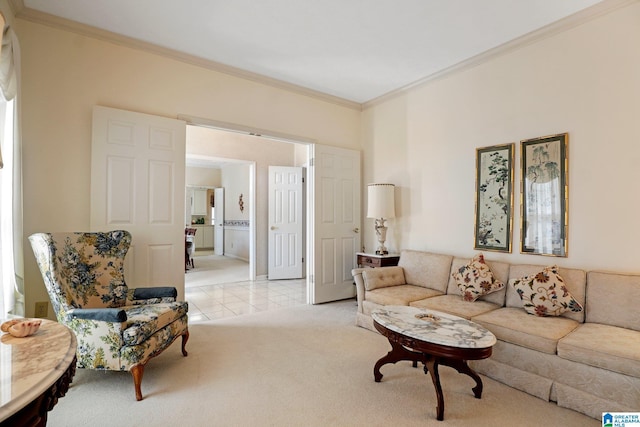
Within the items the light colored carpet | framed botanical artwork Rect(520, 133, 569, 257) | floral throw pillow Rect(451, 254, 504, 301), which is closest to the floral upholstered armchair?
the light colored carpet

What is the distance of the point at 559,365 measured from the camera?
79.1 inches

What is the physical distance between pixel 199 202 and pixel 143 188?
21.8 feet

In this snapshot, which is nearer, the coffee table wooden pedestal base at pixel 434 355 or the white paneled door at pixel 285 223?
the coffee table wooden pedestal base at pixel 434 355

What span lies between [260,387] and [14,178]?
7.55ft

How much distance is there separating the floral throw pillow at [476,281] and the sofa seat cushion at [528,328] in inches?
12.5

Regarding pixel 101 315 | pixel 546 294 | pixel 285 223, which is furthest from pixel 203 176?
pixel 546 294

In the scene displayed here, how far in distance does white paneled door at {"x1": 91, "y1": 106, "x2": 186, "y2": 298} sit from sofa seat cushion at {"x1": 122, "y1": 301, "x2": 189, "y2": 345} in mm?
689

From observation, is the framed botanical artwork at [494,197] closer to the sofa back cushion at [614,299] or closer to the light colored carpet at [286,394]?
the sofa back cushion at [614,299]

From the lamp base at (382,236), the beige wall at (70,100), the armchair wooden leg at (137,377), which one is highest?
the beige wall at (70,100)

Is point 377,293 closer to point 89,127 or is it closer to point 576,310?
point 576,310

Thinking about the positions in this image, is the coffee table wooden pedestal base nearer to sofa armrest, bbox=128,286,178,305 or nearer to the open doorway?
sofa armrest, bbox=128,286,178,305

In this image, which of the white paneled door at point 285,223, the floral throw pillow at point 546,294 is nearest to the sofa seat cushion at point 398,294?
the floral throw pillow at point 546,294

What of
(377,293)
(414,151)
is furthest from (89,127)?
(414,151)

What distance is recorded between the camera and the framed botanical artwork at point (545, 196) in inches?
109
